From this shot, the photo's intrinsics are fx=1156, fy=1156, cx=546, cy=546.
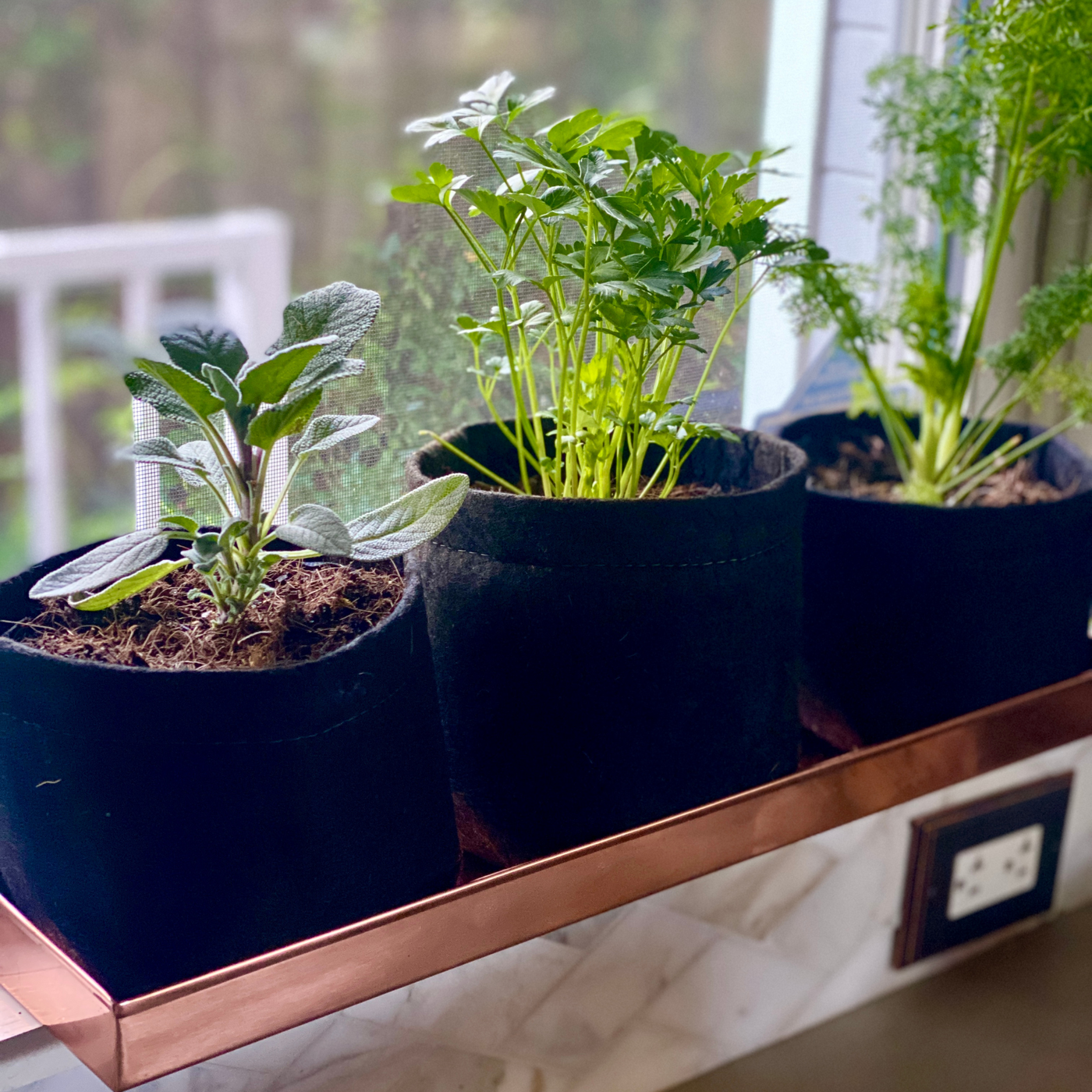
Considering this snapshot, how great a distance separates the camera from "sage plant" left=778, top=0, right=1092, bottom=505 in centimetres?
61

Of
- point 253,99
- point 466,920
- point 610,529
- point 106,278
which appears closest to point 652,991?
point 466,920

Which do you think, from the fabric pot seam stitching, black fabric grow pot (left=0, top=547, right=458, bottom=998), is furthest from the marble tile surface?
the fabric pot seam stitching

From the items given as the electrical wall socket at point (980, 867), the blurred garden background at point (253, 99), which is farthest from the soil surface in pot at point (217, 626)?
the blurred garden background at point (253, 99)

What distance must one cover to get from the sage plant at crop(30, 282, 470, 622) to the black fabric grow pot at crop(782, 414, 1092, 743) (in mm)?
281

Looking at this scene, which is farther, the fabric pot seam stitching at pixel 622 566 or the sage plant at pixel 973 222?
the sage plant at pixel 973 222

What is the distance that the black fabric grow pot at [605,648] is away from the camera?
0.51 meters

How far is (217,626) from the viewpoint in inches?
18.2

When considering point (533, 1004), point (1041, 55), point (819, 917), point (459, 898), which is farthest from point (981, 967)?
point (1041, 55)

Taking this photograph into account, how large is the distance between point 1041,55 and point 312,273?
3153 millimetres

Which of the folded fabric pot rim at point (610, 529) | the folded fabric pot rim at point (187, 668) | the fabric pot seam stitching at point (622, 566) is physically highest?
the folded fabric pot rim at point (610, 529)

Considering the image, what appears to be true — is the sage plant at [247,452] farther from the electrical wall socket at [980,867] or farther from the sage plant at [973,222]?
the electrical wall socket at [980,867]

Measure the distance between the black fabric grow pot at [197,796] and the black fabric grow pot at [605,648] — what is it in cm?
6

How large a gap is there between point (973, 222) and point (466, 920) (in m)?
0.52

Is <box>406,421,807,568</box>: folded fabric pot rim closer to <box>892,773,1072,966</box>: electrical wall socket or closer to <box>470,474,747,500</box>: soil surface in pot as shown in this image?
<box>470,474,747,500</box>: soil surface in pot
